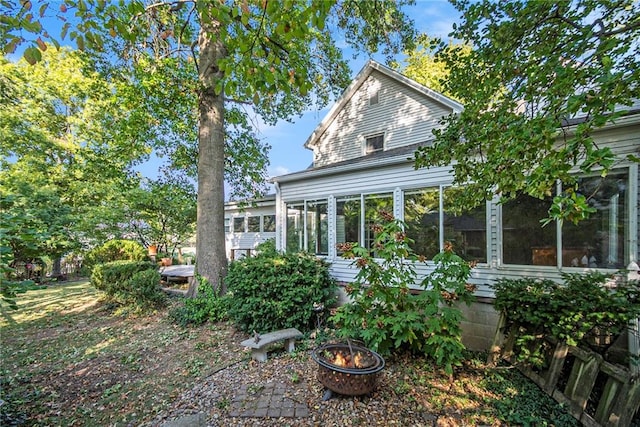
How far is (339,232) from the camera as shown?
23.9 ft

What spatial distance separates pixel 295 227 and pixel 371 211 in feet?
8.26

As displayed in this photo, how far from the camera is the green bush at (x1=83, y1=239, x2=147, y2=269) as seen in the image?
9.66 meters

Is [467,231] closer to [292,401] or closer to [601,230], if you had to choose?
[601,230]

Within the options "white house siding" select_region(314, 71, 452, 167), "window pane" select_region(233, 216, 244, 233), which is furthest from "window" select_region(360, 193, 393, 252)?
"window pane" select_region(233, 216, 244, 233)

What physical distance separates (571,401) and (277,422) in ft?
10.5

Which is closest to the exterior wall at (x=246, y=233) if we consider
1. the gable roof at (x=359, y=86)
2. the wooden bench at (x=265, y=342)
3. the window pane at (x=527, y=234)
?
the gable roof at (x=359, y=86)

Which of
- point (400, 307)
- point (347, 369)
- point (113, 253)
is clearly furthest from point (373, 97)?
point (113, 253)

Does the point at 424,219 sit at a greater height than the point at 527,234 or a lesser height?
greater

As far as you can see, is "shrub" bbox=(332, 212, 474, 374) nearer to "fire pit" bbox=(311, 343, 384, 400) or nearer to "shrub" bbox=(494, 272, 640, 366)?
"fire pit" bbox=(311, 343, 384, 400)

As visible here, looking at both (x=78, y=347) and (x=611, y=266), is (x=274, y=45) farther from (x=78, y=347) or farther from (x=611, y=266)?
(x=78, y=347)

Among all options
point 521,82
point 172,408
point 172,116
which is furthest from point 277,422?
point 172,116

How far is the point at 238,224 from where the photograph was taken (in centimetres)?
1709

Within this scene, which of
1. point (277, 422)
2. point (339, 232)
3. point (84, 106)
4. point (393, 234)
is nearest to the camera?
point (277, 422)

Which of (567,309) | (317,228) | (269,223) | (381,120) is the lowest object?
(567,309)
